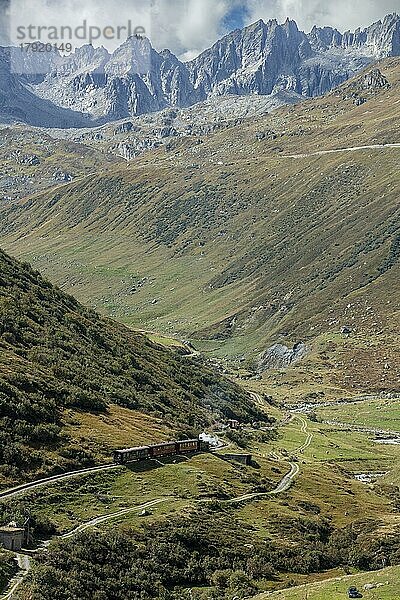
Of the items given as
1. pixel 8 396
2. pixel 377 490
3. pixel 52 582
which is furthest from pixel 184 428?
pixel 52 582

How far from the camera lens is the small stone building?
50.0 metres

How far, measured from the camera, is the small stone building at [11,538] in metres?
50.0

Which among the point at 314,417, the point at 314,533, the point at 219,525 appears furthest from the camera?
the point at 314,417

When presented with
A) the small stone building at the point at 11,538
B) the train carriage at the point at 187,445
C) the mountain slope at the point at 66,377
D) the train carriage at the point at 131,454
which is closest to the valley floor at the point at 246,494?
the train carriage at the point at 131,454

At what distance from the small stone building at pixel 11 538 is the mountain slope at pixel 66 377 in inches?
577

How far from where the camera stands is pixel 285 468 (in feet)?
333

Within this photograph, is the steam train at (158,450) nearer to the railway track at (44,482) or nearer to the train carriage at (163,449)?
the train carriage at (163,449)

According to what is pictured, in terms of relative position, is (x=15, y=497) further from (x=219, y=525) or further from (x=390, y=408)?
(x=390, y=408)

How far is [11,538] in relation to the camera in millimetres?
50281

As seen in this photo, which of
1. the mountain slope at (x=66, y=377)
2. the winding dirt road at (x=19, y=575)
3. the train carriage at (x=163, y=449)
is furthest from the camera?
the train carriage at (x=163, y=449)

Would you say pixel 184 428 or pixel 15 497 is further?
pixel 184 428

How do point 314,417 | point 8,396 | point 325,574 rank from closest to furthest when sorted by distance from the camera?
1. point 325,574
2. point 8,396
3. point 314,417

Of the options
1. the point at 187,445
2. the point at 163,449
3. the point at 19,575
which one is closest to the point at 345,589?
the point at 19,575

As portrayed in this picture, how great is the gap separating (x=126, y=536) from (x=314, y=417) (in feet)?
417
